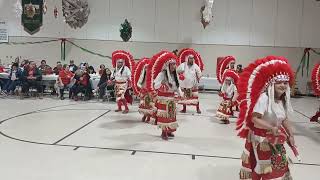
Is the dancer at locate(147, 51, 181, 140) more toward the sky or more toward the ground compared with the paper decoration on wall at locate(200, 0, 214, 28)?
more toward the ground

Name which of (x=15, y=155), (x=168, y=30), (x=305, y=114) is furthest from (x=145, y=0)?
(x=15, y=155)

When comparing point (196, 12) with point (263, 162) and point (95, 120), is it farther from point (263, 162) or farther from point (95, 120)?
point (263, 162)

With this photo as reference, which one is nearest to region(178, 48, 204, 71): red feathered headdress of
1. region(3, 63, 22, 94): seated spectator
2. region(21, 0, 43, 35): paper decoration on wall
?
region(3, 63, 22, 94): seated spectator

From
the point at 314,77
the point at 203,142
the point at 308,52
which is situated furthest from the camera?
the point at 308,52

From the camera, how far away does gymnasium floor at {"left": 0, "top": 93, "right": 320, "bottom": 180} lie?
15.5ft

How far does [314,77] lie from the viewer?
309 inches

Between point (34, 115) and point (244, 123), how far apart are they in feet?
21.1

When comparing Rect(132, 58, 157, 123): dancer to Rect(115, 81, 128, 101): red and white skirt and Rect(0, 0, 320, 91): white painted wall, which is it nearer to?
Rect(115, 81, 128, 101): red and white skirt

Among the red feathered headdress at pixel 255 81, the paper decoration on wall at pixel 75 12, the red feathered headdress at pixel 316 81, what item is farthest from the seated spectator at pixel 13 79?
the red feathered headdress at pixel 255 81

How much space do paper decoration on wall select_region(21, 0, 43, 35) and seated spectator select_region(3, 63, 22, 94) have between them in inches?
182

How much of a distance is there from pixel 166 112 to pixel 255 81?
3.04m

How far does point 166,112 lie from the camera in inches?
252

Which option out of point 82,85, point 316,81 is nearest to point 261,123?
point 316,81

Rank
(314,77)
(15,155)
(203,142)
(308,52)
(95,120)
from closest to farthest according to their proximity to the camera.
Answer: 1. (15,155)
2. (203,142)
3. (314,77)
4. (95,120)
5. (308,52)
